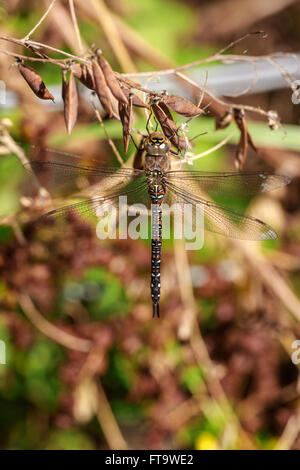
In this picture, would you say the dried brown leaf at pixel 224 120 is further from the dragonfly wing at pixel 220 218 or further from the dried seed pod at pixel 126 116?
the dried seed pod at pixel 126 116

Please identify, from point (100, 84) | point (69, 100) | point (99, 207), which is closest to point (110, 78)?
point (100, 84)

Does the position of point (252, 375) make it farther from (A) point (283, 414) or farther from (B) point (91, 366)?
(B) point (91, 366)

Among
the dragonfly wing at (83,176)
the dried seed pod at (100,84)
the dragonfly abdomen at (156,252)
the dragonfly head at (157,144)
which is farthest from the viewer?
the dragonfly abdomen at (156,252)

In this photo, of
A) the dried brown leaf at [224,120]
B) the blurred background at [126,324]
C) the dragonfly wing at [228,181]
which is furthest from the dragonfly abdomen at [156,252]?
the dried brown leaf at [224,120]

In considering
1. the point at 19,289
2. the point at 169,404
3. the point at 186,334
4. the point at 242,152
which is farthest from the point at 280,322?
the point at 19,289

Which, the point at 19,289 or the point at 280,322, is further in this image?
the point at 280,322

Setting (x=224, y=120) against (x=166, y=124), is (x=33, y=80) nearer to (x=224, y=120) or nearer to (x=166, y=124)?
(x=166, y=124)
